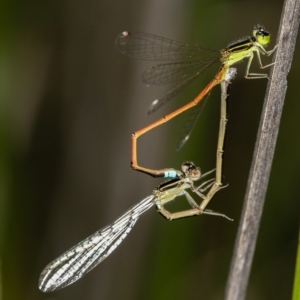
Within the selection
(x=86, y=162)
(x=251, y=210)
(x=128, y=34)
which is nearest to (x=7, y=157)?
(x=86, y=162)

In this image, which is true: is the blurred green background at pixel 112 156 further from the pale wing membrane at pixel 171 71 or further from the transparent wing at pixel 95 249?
the transparent wing at pixel 95 249

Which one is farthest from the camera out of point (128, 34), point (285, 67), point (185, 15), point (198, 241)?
point (198, 241)

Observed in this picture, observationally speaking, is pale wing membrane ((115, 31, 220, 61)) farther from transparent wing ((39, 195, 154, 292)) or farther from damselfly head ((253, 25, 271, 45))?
transparent wing ((39, 195, 154, 292))

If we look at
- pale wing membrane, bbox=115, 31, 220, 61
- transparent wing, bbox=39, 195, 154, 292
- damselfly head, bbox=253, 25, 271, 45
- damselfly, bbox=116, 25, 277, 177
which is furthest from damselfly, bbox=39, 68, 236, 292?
pale wing membrane, bbox=115, 31, 220, 61

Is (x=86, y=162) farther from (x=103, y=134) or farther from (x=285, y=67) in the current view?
(x=285, y=67)

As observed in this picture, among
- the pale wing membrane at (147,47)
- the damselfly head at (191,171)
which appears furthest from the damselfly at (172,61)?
the damselfly head at (191,171)

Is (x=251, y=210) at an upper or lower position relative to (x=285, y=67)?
lower

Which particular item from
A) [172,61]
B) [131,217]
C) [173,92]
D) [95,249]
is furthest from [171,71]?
[95,249]
